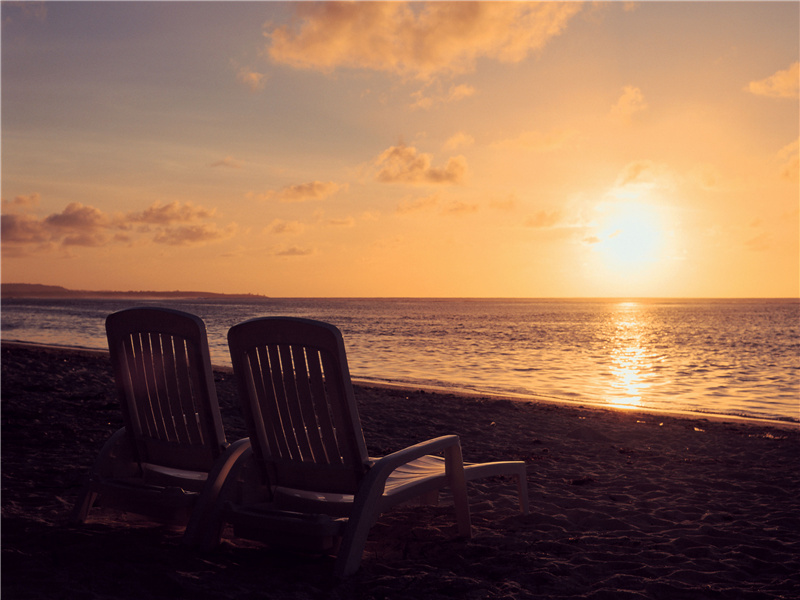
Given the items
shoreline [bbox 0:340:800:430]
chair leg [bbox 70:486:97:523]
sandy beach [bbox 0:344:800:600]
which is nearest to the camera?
sandy beach [bbox 0:344:800:600]

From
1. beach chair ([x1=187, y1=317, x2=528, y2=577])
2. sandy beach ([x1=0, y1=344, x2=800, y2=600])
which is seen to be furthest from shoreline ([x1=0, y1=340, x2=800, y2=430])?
beach chair ([x1=187, y1=317, x2=528, y2=577])

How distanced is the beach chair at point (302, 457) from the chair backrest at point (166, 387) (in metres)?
0.22

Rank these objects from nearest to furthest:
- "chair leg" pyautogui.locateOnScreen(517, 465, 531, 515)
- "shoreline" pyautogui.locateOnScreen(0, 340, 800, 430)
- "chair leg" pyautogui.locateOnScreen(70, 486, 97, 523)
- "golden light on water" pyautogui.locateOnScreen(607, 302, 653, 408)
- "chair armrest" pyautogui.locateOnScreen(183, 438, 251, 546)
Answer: "chair armrest" pyautogui.locateOnScreen(183, 438, 251, 546) < "chair leg" pyautogui.locateOnScreen(70, 486, 97, 523) < "chair leg" pyautogui.locateOnScreen(517, 465, 531, 515) < "shoreline" pyautogui.locateOnScreen(0, 340, 800, 430) < "golden light on water" pyautogui.locateOnScreen(607, 302, 653, 408)

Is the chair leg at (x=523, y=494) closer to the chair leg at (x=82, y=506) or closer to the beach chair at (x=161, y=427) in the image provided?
the beach chair at (x=161, y=427)

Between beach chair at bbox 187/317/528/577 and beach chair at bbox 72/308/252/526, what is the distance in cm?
18

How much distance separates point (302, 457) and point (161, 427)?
954mm

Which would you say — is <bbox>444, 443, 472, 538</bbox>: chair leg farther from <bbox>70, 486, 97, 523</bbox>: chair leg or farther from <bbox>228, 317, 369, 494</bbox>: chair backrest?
<bbox>70, 486, 97, 523</bbox>: chair leg

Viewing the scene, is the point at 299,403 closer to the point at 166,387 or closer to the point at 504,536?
the point at 166,387

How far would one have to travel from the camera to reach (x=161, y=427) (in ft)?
11.8

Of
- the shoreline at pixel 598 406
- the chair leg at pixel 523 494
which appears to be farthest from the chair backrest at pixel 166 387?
the shoreline at pixel 598 406

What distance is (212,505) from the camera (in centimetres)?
330

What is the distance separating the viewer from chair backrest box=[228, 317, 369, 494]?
2.97 m

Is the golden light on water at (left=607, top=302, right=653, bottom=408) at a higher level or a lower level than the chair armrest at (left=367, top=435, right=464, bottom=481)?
lower

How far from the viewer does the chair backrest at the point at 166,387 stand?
130 inches
